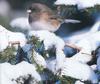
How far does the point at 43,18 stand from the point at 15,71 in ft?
1.14

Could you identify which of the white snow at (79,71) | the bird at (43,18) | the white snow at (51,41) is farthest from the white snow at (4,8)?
the white snow at (79,71)

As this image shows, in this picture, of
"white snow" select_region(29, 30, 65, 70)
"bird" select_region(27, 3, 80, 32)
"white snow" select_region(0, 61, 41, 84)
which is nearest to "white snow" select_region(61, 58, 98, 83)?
"white snow" select_region(29, 30, 65, 70)

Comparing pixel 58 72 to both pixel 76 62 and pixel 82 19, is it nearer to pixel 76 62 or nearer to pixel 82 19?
pixel 76 62

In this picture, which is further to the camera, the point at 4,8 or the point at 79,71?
the point at 4,8

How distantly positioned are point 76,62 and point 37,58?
19 centimetres

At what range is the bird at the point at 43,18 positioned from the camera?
1.88 metres

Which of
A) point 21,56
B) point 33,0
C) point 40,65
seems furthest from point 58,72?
point 33,0

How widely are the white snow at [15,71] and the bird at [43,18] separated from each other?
233 mm

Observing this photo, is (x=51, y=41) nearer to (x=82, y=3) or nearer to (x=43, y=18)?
(x=43, y=18)

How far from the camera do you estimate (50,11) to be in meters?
1.91

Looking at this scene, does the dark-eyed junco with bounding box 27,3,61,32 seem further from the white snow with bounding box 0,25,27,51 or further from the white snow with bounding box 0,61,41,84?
the white snow with bounding box 0,61,41,84

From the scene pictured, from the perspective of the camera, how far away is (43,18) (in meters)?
1.89

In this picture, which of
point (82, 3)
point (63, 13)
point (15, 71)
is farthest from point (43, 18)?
point (15, 71)

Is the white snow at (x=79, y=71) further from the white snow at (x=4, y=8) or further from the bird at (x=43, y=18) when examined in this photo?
the white snow at (x=4, y=8)
